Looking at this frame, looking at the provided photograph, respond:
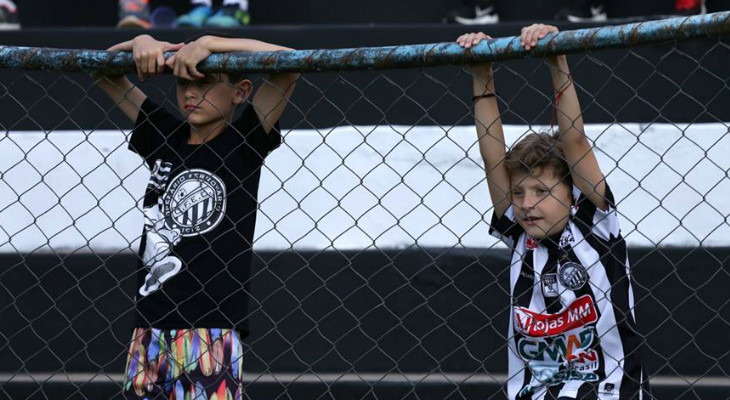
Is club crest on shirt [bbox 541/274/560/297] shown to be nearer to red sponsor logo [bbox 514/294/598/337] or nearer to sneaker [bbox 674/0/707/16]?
red sponsor logo [bbox 514/294/598/337]

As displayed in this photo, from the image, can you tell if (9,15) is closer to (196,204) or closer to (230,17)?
(230,17)

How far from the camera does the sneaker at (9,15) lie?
16.2 feet

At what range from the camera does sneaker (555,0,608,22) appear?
4543mm

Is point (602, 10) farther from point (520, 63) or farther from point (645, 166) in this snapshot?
point (645, 166)

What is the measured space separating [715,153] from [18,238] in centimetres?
265

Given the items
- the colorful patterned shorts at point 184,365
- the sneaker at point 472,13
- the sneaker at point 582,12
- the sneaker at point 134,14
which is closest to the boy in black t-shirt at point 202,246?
the colorful patterned shorts at point 184,365

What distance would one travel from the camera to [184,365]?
2.78m

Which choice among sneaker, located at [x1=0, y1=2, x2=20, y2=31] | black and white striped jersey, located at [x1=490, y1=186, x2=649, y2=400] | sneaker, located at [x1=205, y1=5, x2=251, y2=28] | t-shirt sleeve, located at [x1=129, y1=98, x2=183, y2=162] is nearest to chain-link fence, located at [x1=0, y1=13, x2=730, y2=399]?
t-shirt sleeve, located at [x1=129, y1=98, x2=183, y2=162]

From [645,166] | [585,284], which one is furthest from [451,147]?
[585,284]

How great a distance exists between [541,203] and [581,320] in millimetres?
331

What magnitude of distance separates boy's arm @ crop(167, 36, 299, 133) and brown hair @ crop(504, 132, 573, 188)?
2.16 ft

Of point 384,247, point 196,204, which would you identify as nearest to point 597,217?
point 196,204

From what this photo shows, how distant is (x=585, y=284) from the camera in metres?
2.65

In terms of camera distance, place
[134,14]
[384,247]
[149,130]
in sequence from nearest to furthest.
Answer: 1. [149,130]
2. [384,247]
3. [134,14]
